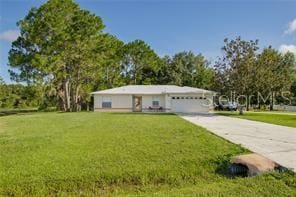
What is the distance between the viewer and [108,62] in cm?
4181

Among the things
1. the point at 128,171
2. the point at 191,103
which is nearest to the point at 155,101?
the point at 191,103

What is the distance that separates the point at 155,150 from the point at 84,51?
29394 millimetres

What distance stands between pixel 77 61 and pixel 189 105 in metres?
13.8

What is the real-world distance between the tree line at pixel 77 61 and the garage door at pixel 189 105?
7.63ft

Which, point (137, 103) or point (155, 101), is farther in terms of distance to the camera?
point (137, 103)

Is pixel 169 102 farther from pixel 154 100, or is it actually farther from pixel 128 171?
pixel 128 171

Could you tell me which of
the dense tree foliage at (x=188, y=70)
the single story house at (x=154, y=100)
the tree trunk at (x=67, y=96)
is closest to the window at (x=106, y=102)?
the single story house at (x=154, y=100)

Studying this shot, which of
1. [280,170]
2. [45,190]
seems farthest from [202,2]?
[45,190]

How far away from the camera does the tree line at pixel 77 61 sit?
1173 inches

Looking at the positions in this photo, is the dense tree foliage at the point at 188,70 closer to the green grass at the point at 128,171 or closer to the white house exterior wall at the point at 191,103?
the white house exterior wall at the point at 191,103

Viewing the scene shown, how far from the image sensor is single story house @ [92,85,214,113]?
1373 inches

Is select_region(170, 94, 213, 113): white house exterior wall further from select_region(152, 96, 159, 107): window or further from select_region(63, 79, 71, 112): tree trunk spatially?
select_region(63, 79, 71, 112): tree trunk

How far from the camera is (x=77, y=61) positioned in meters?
37.5

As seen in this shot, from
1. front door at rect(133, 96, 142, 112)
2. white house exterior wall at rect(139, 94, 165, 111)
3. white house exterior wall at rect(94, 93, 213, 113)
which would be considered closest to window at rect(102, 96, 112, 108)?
white house exterior wall at rect(94, 93, 213, 113)
